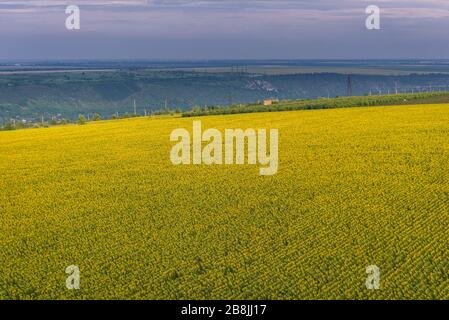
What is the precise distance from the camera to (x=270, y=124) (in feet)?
176

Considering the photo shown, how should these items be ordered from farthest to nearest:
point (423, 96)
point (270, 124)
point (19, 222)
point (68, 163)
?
point (423, 96) → point (270, 124) → point (68, 163) → point (19, 222)

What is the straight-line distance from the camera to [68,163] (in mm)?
35844

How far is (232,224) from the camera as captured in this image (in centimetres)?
2066

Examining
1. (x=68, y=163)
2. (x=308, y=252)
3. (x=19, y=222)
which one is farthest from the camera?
(x=68, y=163)

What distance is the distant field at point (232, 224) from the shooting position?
15.4 m

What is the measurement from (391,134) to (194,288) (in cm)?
2969

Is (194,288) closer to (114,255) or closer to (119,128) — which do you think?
(114,255)

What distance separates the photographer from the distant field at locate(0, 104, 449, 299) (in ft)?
50.4

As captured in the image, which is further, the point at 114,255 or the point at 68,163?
the point at 68,163
